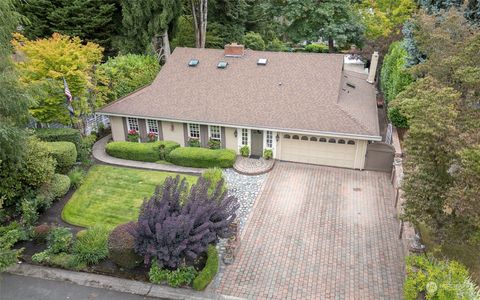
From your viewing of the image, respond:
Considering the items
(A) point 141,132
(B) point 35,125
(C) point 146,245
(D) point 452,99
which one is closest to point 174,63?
(A) point 141,132

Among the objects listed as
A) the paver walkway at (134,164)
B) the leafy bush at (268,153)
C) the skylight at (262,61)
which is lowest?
the paver walkway at (134,164)

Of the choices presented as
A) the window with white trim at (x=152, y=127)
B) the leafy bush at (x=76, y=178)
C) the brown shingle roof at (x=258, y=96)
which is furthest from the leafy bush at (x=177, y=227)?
the window with white trim at (x=152, y=127)

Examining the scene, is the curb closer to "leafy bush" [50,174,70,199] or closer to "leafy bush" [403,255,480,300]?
"leafy bush" [50,174,70,199]

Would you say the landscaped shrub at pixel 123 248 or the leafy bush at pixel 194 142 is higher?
the landscaped shrub at pixel 123 248

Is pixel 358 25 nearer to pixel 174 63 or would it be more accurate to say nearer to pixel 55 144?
pixel 174 63

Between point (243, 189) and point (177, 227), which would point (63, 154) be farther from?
point (177, 227)

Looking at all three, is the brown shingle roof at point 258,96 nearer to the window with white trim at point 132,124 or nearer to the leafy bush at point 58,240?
the window with white trim at point 132,124

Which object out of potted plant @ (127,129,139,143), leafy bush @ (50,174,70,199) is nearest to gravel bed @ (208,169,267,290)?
potted plant @ (127,129,139,143)
